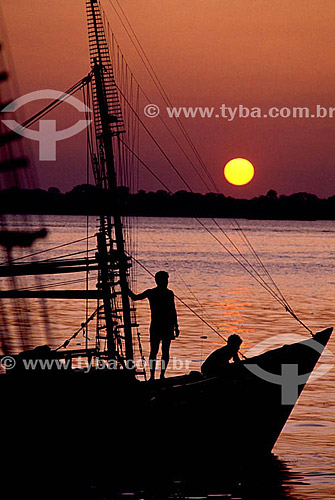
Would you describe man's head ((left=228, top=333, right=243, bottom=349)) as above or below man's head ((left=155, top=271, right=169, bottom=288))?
below

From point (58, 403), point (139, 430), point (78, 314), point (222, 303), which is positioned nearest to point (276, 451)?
point (139, 430)

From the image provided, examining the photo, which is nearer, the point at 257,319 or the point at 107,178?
the point at 107,178

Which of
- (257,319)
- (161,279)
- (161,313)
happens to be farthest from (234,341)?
(257,319)

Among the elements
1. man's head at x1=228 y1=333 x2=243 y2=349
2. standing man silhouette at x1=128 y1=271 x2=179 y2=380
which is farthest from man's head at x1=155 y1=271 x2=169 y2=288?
man's head at x1=228 y1=333 x2=243 y2=349

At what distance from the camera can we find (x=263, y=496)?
17109 millimetres

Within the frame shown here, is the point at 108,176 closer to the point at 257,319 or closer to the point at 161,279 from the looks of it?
the point at 161,279

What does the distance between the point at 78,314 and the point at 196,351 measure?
50.4 feet

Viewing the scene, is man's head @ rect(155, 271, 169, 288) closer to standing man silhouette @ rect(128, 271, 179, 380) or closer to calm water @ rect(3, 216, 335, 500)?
standing man silhouette @ rect(128, 271, 179, 380)

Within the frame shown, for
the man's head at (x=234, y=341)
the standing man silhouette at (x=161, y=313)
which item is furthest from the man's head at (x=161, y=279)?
the man's head at (x=234, y=341)

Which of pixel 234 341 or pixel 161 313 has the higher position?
pixel 161 313

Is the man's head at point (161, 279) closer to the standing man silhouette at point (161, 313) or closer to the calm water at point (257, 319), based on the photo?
the standing man silhouette at point (161, 313)

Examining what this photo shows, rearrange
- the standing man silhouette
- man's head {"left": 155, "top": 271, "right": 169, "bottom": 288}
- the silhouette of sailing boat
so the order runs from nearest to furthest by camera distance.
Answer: the silhouette of sailing boat → man's head {"left": 155, "top": 271, "right": 169, "bottom": 288} → the standing man silhouette

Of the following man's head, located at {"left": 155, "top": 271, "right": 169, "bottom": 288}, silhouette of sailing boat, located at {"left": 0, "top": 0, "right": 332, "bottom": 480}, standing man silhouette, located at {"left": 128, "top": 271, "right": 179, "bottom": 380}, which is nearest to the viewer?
silhouette of sailing boat, located at {"left": 0, "top": 0, "right": 332, "bottom": 480}

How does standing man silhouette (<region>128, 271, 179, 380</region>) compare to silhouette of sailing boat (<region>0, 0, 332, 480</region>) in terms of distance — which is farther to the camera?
standing man silhouette (<region>128, 271, 179, 380</region>)
